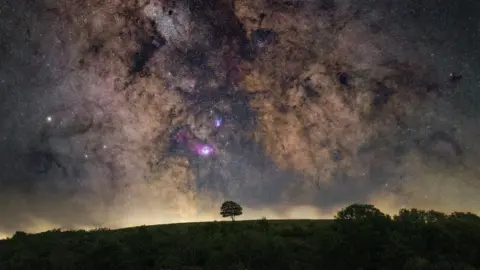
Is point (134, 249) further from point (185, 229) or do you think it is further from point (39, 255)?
point (185, 229)

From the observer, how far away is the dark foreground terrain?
31.0 meters

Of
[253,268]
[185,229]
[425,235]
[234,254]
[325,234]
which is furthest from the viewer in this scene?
[185,229]

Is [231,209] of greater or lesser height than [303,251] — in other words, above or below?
above

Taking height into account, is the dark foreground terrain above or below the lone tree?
below

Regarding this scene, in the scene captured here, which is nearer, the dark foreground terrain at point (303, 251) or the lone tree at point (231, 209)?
the dark foreground terrain at point (303, 251)

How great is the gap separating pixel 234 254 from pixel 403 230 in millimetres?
15905

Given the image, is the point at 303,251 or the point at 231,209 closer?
the point at 303,251

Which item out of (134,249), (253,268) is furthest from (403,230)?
(134,249)

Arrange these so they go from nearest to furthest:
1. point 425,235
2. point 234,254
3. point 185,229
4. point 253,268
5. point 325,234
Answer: point 253,268 < point 234,254 < point 425,235 < point 325,234 < point 185,229

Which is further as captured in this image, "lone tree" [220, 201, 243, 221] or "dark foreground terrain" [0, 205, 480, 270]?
"lone tree" [220, 201, 243, 221]

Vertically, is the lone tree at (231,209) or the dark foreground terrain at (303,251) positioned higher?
the lone tree at (231,209)

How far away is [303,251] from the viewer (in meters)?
35.6

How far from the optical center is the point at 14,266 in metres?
34.2

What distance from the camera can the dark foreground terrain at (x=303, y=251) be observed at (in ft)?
102
